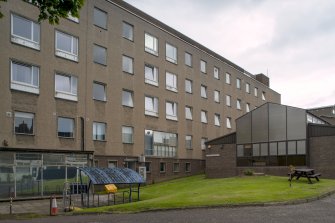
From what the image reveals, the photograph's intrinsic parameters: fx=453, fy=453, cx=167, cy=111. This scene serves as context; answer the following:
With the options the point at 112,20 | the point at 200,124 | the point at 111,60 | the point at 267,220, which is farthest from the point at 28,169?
the point at 200,124

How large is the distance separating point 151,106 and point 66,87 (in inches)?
433

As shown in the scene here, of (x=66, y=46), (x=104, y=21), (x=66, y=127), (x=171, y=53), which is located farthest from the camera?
(x=171, y=53)

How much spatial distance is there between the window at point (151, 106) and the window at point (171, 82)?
8.94 ft

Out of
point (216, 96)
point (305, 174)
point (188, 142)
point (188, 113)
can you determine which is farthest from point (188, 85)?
point (305, 174)

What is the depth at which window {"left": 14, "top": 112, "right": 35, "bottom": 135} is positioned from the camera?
2916cm

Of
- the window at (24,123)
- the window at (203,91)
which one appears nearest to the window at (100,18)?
the window at (24,123)

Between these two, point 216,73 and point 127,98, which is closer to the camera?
point 127,98

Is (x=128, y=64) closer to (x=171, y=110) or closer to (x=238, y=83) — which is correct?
(x=171, y=110)

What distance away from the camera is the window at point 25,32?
1157 inches

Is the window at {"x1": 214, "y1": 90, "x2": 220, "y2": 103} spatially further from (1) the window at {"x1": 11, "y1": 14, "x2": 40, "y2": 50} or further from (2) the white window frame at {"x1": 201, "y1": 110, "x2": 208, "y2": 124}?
(1) the window at {"x1": 11, "y1": 14, "x2": 40, "y2": 50}

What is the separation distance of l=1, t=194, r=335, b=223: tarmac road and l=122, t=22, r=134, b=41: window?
23.6m

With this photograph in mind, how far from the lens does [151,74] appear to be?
42625 mm

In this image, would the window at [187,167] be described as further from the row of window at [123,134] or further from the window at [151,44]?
the window at [151,44]

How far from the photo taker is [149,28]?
140ft
